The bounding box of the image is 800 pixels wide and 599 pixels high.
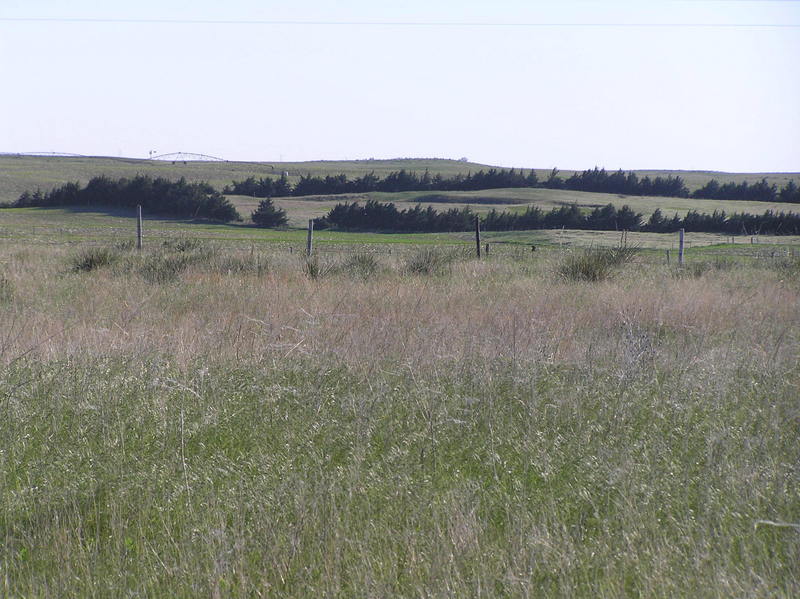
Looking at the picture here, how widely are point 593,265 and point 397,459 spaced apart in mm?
11155

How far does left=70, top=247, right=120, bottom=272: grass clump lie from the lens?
53.9 ft

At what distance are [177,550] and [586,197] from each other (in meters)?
61.7

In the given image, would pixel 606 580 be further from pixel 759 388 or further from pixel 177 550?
pixel 759 388

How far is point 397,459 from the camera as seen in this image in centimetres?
475

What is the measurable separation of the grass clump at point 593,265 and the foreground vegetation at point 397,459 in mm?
5872

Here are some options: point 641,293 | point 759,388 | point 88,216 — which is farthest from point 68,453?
point 88,216

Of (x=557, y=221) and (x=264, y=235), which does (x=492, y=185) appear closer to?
(x=557, y=221)

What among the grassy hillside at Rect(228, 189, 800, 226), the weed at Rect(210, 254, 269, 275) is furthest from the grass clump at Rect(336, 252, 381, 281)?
the grassy hillside at Rect(228, 189, 800, 226)

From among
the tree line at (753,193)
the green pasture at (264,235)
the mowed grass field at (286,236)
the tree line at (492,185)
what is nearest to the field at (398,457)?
the mowed grass field at (286,236)

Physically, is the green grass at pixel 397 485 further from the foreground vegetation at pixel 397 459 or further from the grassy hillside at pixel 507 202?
the grassy hillside at pixel 507 202

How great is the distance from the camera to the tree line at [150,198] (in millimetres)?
48656

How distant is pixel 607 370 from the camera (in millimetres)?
6441

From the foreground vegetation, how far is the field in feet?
0.06

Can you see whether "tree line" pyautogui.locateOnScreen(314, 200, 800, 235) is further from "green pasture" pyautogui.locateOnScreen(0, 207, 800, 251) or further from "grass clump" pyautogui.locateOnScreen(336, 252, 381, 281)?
"grass clump" pyautogui.locateOnScreen(336, 252, 381, 281)
